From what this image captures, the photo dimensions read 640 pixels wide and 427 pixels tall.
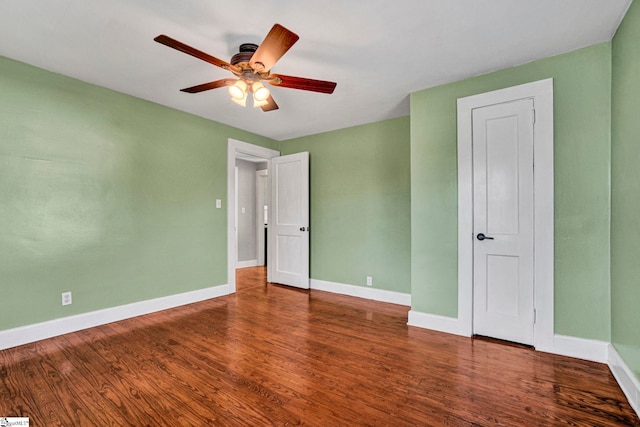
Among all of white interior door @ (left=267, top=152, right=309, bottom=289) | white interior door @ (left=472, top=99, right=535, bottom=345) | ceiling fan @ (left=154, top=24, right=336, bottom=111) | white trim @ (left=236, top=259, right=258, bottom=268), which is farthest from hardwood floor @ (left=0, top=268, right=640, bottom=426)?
white trim @ (left=236, top=259, right=258, bottom=268)

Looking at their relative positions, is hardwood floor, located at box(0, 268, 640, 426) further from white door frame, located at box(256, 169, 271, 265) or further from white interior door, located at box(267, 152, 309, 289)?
white door frame, located at box(256, 169, 271, 265)

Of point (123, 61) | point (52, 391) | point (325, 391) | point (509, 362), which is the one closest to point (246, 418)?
point (325, 391)

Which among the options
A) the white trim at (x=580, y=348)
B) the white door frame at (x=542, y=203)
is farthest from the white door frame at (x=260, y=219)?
the white trim at (x=580, y=348)

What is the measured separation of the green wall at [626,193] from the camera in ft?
5.81

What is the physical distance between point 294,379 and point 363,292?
2.27m

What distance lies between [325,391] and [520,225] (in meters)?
2.12

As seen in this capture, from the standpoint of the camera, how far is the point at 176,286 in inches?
144

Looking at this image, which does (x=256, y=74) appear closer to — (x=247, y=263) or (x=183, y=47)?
(x=183, y=47)

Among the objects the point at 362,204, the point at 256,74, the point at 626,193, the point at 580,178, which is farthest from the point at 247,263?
the point at 626,193

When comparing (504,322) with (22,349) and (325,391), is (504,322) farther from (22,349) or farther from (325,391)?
(22,349)

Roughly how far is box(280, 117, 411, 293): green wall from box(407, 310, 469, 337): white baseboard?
789mm

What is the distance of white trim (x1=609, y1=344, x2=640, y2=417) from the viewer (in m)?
1.69

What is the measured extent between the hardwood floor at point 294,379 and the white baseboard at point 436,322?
104mm

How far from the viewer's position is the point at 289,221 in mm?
4793
